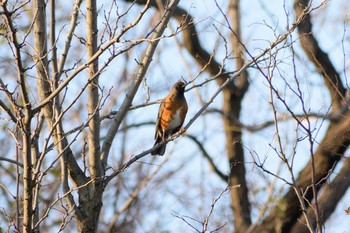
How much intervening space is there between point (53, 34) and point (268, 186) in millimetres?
4828

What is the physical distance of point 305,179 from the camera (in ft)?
25.4

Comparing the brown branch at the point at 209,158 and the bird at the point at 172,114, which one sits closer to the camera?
the bird at the point at 172,114

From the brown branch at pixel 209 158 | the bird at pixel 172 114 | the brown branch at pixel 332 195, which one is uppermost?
the brown branch at pixel 209 158

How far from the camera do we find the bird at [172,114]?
6895mm

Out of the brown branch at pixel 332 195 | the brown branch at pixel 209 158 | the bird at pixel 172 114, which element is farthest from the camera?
the brown branch at pixel 209 158

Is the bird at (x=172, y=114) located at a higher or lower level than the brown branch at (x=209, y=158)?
lower

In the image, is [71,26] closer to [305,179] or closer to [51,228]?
[305,179]

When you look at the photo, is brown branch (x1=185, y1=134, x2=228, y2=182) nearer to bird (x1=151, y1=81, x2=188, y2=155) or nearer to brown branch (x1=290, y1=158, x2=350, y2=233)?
brown branch (x1=290, y1=158, x2=350, y2=233)

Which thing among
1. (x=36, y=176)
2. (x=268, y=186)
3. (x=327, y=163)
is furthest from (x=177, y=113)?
(x=36, y=176)

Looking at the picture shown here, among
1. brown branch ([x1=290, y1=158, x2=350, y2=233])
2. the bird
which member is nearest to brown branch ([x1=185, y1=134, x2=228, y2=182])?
brown branch ([x1=290, y1=158, x2=350, y2=233])

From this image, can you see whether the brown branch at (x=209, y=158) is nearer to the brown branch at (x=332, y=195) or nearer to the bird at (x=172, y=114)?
the brown branch at (x=332, y=195)

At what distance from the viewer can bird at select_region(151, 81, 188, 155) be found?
6.89 metres

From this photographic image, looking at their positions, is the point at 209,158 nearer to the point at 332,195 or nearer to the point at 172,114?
the point at 332,195

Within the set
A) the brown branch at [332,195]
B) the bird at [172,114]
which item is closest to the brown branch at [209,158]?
the brown branch at [332,195]
